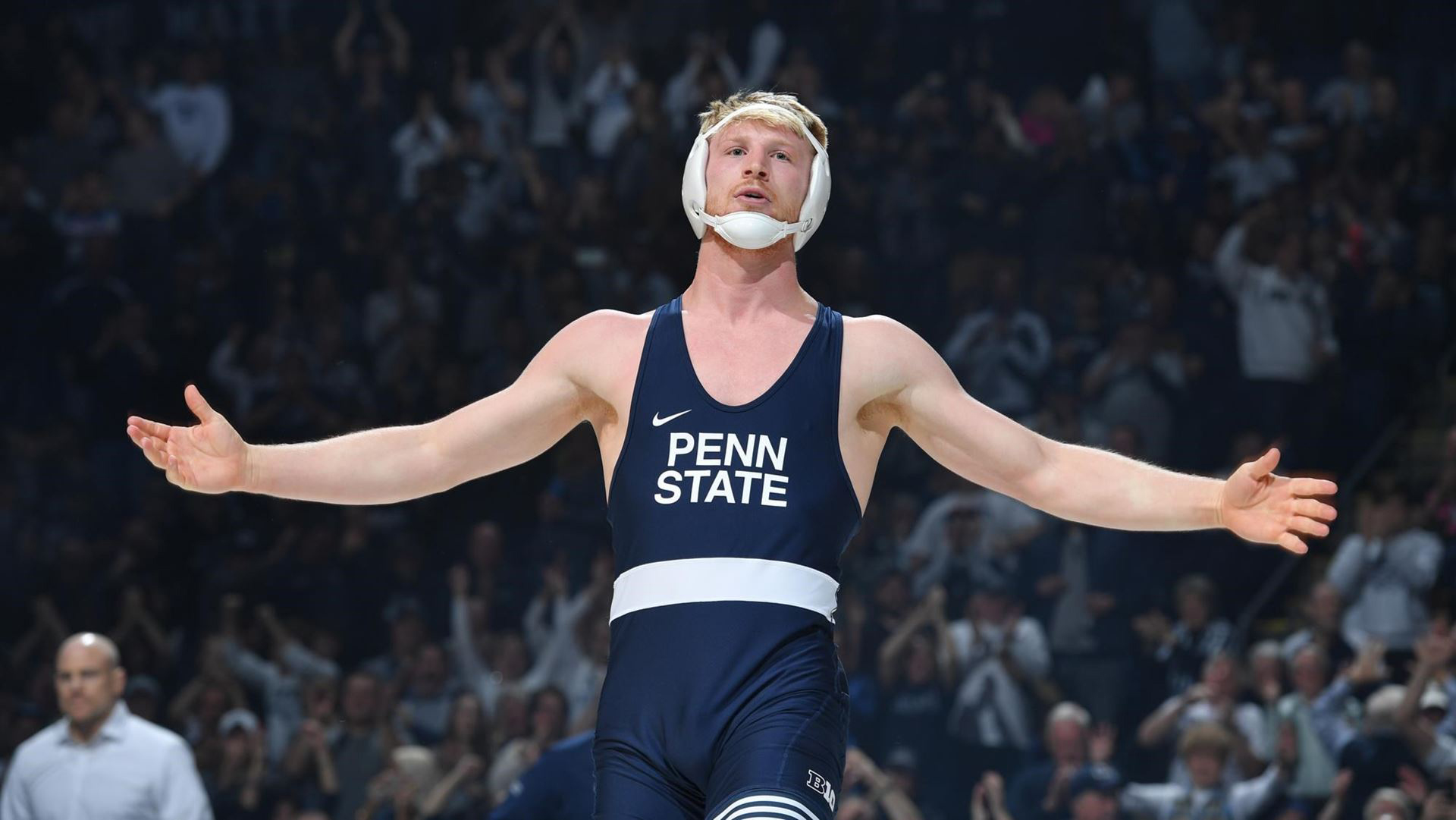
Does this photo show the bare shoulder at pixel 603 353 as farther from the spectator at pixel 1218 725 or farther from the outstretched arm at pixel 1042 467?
the spectator at pixel 1218 725

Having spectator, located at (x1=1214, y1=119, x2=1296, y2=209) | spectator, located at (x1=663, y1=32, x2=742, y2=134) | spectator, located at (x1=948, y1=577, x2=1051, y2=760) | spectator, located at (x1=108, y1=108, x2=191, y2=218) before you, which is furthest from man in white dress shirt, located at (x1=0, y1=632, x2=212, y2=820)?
spectator, located at (x1=1214, y1=119, x2=1296, y2=209)

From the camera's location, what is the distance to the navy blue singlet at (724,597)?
325cm

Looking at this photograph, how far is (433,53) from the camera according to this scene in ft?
40.5

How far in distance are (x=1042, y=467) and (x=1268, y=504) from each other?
17.1 inches

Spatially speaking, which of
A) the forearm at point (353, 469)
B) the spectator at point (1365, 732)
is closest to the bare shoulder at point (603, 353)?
the forearm at point (353, 469)

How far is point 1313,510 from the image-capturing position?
11.4 feet

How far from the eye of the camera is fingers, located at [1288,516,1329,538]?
3402mm

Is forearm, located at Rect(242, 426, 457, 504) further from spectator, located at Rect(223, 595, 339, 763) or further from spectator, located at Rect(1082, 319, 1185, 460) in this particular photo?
spectator, located at Rect(1082, 319, 1185, 460)

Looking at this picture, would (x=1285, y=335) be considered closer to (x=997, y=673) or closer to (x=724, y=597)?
(x=997, y=673)

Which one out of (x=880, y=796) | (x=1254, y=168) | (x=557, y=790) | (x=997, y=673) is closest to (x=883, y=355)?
(x=557, y=790)

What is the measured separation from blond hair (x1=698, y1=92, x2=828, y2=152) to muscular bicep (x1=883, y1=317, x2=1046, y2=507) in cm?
50

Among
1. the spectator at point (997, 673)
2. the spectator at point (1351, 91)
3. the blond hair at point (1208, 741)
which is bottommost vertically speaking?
the blond hair at point (1208, 741)

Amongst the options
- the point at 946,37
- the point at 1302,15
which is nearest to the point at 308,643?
the point at 946,37

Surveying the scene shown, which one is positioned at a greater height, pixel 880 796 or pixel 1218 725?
pixel 1218 725
